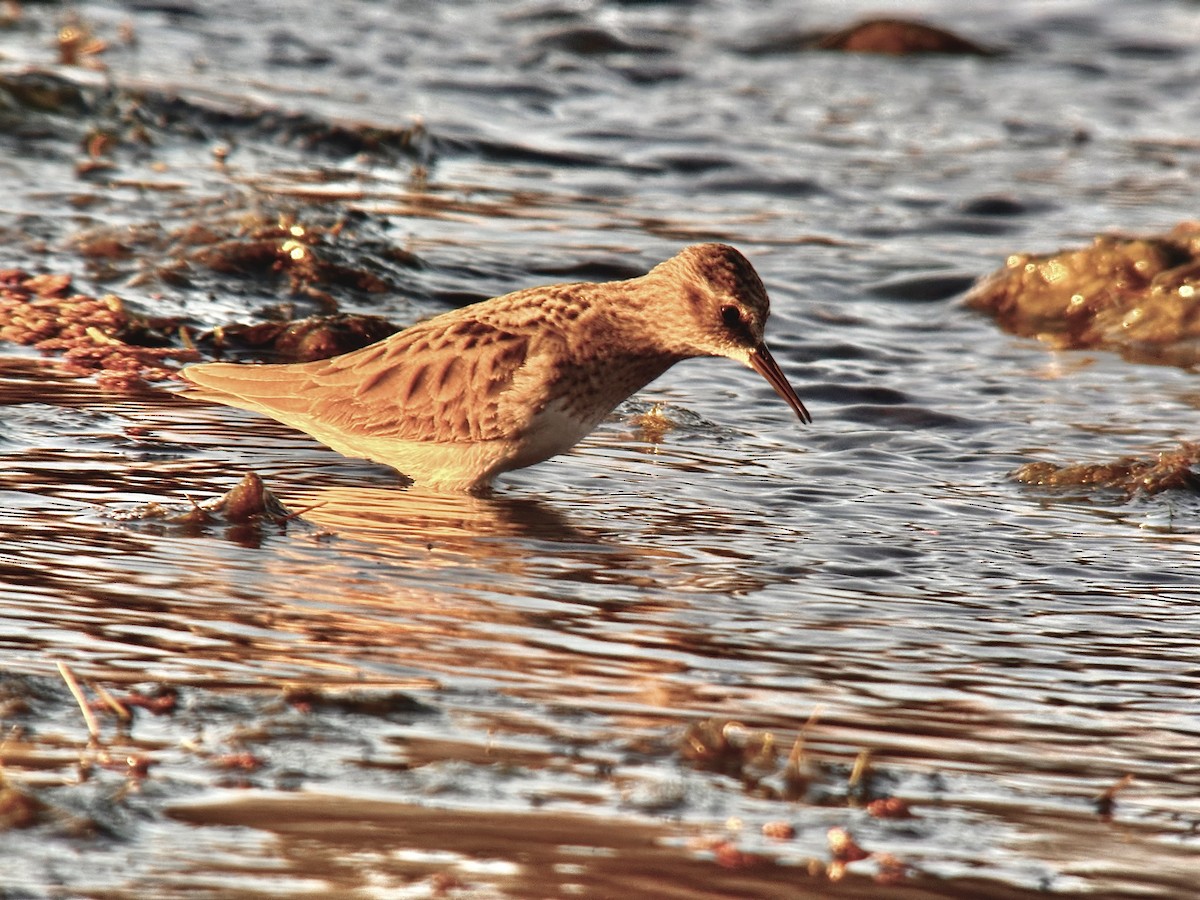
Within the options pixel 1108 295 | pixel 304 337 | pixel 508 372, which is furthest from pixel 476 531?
pixel 1108 295

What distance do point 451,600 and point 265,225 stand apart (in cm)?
479

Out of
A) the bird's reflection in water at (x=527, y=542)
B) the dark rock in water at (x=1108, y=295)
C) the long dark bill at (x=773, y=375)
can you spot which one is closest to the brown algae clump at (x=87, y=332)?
the bird's reflection in water at (x=527, y=542)

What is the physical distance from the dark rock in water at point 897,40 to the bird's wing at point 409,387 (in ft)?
37.3

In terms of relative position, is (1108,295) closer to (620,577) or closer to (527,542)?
(527,542)

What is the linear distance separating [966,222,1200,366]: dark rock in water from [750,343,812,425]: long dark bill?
9.39 ft

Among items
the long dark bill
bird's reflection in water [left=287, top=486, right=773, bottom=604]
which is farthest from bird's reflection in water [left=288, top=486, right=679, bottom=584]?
the long dark bill

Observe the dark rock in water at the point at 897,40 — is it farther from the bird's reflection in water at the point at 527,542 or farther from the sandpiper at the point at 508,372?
the bird's reflection in water at the point at 527,542

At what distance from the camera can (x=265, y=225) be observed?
9.72m

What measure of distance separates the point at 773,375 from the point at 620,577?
1658 mm

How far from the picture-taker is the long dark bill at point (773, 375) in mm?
7164

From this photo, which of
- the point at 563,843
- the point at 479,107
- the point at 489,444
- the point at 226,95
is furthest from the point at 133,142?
the point at 563,843

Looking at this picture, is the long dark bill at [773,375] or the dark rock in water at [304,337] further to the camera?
the dark rock in water at [304,337]

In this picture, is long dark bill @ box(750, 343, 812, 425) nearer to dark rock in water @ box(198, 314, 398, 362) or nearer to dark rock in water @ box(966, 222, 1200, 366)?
dark rock in water @ box(198, 314, 398, 362)

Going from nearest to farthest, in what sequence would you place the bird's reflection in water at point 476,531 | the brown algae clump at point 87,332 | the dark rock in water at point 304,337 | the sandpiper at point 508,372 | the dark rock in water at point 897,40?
the bird's reflection in water at point 476,531
the sandpiper at point 508,372
the brown algae clump at point 87,332
the dark rock in water at point 304,337
the dark rock in water at point 897,40
